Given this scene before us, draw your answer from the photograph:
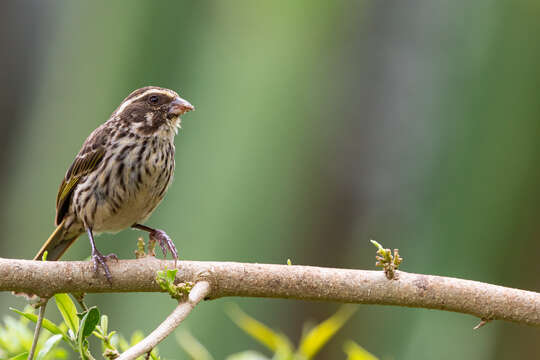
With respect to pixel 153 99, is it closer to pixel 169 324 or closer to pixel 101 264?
pixel 101 264

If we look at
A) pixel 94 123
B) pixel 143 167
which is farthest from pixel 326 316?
pixel 143 167

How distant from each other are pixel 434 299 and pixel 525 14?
320cm

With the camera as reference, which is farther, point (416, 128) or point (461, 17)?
point (416, 128)

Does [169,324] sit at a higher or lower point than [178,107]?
lower

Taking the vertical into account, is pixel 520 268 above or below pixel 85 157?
below

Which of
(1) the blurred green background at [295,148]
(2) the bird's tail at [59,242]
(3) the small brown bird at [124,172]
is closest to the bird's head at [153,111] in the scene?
(3) the small brown bird at [124,172]

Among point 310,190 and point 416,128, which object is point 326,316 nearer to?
point 310,190

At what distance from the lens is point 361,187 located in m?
6.70

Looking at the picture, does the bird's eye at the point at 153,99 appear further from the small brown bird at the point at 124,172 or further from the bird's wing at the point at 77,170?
the bird's wing at the point at 77,170

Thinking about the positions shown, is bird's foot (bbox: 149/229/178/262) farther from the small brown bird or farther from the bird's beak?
the bird's beak

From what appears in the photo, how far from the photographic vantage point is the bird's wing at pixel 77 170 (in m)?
3.63

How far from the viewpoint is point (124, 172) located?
3539mm

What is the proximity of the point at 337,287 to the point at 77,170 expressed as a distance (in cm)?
176

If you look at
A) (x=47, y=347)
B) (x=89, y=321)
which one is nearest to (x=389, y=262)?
(x=89, y=321)
